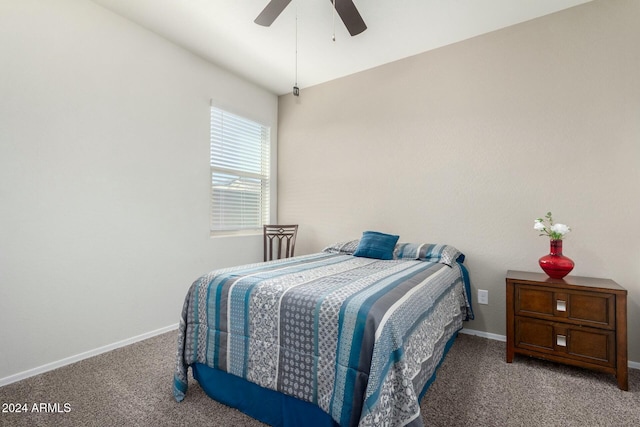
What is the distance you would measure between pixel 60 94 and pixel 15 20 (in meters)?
0.47

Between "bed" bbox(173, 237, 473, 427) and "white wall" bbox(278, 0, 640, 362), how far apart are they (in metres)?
1.03

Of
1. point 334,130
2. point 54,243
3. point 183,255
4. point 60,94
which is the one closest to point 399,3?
point 334,130

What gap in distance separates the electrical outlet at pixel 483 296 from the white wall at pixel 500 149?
39 millimetres

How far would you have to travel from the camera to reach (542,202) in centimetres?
248

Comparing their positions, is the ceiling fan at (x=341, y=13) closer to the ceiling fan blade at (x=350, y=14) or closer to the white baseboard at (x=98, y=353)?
the ceiling fan blade at (x=350, y=14)

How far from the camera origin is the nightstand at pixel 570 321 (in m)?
1.89

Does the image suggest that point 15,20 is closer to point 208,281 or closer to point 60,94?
point 60,94

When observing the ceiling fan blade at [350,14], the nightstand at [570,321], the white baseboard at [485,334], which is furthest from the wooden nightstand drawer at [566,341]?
the ceiling fan blade at [350,14]

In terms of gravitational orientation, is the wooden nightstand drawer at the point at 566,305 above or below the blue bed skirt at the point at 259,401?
above

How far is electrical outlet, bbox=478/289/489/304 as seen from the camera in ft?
8.89

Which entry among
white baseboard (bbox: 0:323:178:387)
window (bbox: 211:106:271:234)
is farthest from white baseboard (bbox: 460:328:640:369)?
white baseboard (bbox: 0:323:178:387)

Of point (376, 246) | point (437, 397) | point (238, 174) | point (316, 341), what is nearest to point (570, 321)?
point (437, 397)

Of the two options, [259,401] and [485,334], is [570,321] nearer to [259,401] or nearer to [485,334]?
[485,334]

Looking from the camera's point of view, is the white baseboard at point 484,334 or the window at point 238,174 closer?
the white baseboard at point 484,334
